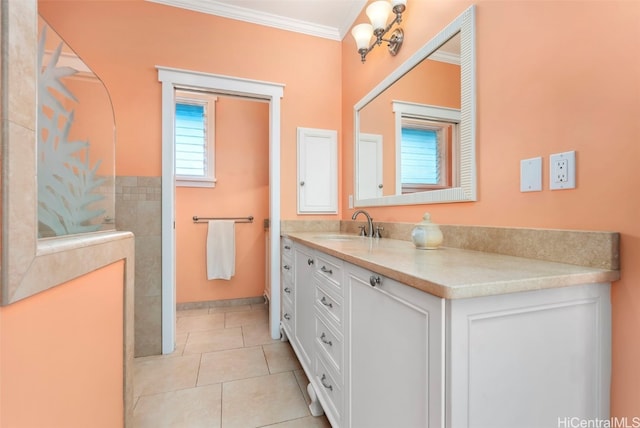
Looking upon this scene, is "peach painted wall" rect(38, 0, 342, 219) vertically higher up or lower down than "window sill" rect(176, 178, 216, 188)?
higher up

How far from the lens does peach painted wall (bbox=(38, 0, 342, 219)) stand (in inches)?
76.4

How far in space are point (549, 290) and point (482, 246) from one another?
456 millimetres

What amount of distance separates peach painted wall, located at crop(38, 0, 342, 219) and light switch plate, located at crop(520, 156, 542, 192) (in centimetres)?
170

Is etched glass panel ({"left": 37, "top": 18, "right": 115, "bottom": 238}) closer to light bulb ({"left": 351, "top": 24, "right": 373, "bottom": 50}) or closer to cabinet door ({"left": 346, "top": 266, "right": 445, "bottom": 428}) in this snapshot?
cabinet door ({"left": 346, "top": 266, "right": 445, "bottom": 428})

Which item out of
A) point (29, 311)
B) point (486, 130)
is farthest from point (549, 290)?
point (29, 311)

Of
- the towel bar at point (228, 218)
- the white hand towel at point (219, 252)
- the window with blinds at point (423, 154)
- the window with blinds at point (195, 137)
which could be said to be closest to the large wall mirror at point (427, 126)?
the window with blinds at point (423, 154)

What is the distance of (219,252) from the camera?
2.89 m

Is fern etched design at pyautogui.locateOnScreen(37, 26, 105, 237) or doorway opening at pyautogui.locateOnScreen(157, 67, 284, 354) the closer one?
fern etched design at pyautogui.locateOnScreen(37, 26, 105, 237)

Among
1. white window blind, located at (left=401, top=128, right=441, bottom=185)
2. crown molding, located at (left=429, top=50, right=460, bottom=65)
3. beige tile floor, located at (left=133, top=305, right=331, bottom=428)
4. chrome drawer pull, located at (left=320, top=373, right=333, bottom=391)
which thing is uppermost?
crown molding, located at (left=429, top=50, right=460, bottom=65)

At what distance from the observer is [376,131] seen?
1.95m

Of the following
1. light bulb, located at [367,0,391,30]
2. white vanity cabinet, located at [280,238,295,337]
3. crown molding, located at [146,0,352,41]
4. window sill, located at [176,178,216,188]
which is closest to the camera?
light bulb, located at [367,0,391,30]

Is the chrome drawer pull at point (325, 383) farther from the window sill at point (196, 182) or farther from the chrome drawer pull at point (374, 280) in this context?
the window sill at point (196, 182)

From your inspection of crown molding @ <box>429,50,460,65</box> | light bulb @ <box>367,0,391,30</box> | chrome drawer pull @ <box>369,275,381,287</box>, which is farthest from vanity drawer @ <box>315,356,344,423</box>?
light bulb @ <box>367,0,391,30</box>

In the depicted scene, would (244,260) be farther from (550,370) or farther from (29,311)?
(550,370)
